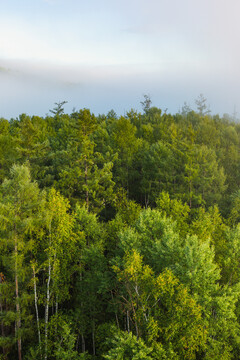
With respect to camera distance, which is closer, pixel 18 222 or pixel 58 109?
pixel 18 222

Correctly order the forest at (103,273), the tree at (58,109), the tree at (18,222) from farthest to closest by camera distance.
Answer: the tree at (58,109) → the tree at (18,222) → the forest at (103,273)

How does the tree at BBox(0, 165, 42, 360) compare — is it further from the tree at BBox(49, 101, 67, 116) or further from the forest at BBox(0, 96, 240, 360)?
the tree at BBox(49, 101, 67, 116)

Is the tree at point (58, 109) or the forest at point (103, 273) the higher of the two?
the tree at point (58, 109)

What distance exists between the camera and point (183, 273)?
18.0 metres

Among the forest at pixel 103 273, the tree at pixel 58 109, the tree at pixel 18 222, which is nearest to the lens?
the forest at pixel 103 273

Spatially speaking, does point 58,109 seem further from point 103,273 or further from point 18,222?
point 18,222

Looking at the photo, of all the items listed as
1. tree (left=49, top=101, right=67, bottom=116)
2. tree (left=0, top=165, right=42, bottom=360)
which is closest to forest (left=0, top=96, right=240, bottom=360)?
tree (left=0, top=165, right=42, bottom=360)

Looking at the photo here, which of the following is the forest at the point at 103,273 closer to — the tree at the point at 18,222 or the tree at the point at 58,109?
the tree at the point at 18,222

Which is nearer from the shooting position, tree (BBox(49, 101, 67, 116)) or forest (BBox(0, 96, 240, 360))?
forest (BBox(0, 96, 240, 360))

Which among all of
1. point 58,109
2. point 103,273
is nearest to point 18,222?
point 103,273

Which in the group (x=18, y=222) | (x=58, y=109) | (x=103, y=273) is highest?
(x=58, y=109)

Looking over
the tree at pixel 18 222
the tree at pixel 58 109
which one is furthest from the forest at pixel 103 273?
the tree at pixel 58 109

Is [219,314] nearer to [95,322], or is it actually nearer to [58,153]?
[95,322]

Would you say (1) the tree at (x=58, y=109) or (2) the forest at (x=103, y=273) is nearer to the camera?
(2) the forest at (x=103, y=273)
